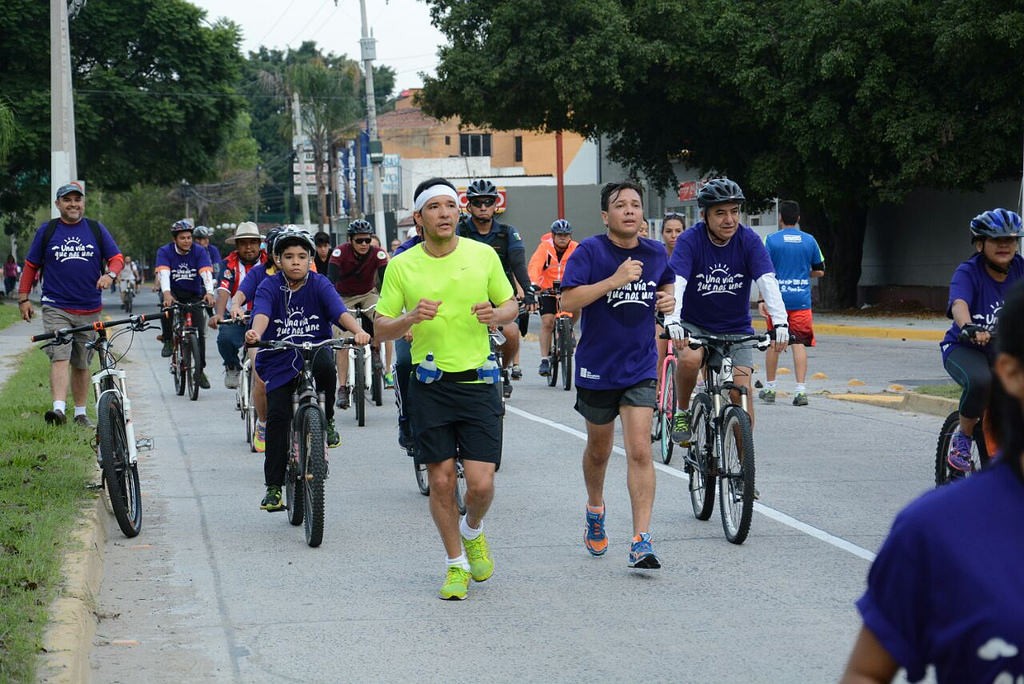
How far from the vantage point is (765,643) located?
5.96m

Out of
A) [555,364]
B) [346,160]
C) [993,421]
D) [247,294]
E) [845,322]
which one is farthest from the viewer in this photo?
[346,160]

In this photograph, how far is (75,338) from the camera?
39.3 ft

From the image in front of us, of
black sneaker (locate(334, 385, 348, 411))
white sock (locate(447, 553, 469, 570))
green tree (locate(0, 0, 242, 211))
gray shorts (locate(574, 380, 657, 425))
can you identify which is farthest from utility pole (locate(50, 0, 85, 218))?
green tree (locate(0, 0, 242, 211))

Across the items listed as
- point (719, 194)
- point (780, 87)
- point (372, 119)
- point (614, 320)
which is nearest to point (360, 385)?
point (719, 194)

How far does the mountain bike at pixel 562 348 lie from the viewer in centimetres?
1653

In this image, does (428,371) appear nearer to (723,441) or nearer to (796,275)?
(723,441)

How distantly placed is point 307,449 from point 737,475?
237 cm

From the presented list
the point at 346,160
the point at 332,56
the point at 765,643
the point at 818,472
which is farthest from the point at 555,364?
the point at 332,56

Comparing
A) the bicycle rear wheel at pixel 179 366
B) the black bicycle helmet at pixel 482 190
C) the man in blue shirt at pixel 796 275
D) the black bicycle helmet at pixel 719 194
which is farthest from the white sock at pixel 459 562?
the bicycle rear wheel at pixel 179 366

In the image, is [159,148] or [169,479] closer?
[169,479]

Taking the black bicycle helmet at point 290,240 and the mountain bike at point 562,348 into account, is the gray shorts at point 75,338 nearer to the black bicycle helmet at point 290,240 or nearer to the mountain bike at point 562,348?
the black bicycle helmet at point 290,240

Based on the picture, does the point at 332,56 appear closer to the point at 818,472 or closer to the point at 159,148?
the point at 159,148

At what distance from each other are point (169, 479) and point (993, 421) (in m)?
9.30

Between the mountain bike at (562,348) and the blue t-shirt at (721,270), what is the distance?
7.48 meters
